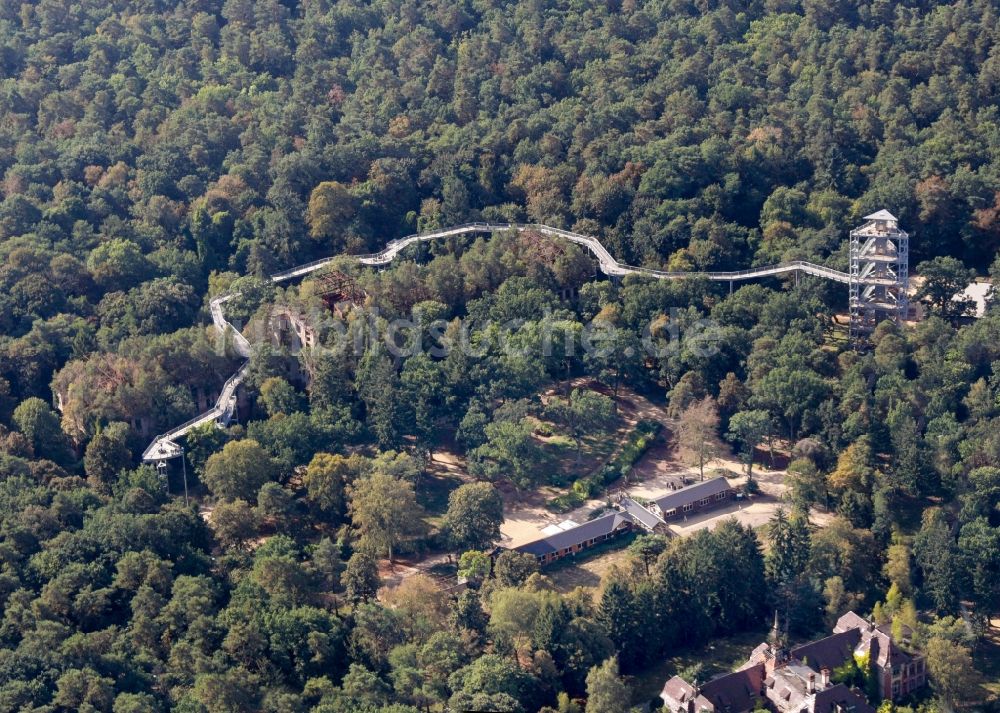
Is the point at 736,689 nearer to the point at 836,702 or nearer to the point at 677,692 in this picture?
the point at 677,692

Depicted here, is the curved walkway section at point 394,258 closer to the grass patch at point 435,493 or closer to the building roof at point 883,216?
the building roof at point 883,216

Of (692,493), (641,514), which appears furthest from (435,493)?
(692,493)

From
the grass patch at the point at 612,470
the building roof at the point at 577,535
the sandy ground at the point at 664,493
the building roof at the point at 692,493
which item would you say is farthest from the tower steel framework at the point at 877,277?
the building roof at the point at 577,535

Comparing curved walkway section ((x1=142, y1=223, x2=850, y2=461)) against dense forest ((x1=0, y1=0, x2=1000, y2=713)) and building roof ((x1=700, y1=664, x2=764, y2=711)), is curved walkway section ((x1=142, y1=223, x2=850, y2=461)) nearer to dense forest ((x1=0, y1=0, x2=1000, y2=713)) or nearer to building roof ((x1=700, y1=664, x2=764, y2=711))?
dense forest ((x1=0, y1=0, x2=1000, y2=713))

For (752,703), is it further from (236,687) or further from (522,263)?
(522,263)

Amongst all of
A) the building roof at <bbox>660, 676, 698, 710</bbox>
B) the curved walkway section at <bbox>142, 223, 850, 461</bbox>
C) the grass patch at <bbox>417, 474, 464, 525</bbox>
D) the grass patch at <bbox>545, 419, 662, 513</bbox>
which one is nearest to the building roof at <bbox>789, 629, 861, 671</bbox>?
the building roof at <bbox>660, 676, 698, 710</bbox>

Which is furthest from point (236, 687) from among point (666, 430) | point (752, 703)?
point (666, 430)
